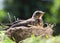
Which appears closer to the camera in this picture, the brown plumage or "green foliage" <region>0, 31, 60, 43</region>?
"green foliage" <region>0, 31, 60, 43</region>

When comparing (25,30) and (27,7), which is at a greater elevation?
(25,30)

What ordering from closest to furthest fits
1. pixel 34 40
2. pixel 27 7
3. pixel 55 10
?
pixel 34 40 < pixel 27 7 < pixel 55 10

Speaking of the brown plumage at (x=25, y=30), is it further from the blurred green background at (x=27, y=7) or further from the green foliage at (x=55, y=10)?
the green foliage at (x=55, y=10)

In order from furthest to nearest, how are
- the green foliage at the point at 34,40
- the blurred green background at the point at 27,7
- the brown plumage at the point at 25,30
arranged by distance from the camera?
the blurred green background at the point at 27,7
the brown plumage at the point at 25,30
the green foliage at the point at 34,40

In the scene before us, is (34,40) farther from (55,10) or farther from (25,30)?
(55,10)

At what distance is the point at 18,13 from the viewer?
20.9 meters

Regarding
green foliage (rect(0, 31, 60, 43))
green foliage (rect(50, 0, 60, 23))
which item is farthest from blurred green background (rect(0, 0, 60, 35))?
green foliage (rect(0, 31, 60, 43))

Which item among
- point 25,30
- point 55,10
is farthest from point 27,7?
point 25,30

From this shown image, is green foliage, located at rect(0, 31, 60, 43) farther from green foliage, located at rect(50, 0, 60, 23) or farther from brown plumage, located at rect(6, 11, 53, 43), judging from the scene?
green foliage, located at rect(50, 0, 60, 23)

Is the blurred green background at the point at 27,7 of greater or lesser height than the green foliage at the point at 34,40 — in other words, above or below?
below

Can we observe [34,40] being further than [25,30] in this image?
No

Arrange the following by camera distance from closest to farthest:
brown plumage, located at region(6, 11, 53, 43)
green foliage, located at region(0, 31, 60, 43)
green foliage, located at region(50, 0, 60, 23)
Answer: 1. green foliage, located at region(0, 31, 60, 43)
2. brown plumage, located at region(6, 11, 53, 43)
3. green foliage, located at region(50, 0, 60, 23)

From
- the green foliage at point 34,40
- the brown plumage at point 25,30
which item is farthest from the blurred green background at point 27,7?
the green foliage at point 34,40

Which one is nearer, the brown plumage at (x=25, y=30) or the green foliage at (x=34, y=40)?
the green foliage at (x=34, y=40)
